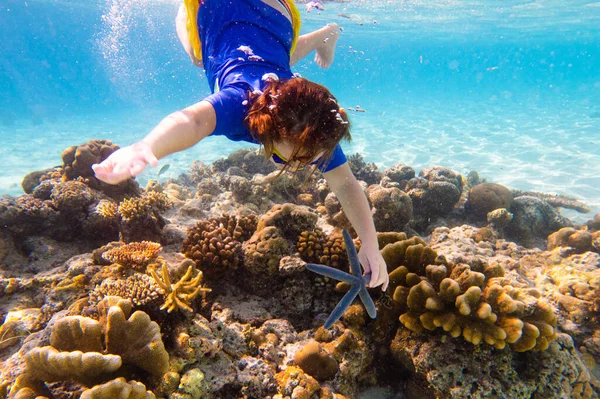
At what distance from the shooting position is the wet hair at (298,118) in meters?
2.16

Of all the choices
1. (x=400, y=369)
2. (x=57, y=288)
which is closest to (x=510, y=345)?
(x=400, y=369)

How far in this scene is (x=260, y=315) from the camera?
380 centimetres

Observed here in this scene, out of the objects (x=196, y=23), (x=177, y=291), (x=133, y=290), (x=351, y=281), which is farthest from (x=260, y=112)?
(x=196, y=23)

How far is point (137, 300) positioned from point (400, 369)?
3.08 metres

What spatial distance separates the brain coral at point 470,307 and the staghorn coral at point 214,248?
2.12 meters

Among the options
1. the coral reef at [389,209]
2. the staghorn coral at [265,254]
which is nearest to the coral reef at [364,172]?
the coral reef at [389,209]

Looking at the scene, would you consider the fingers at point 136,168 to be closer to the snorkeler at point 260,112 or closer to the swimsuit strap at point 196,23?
the snorkeler at point 260,112

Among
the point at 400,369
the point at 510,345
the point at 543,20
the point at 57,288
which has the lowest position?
the point at 400,369

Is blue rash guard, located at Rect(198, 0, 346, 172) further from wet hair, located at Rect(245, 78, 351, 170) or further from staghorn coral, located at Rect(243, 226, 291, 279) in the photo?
staghorn coral, located at Rect(243, 226, 291, 279)

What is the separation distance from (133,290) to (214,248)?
3.91 ft

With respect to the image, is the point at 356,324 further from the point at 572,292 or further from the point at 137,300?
the point at 572,292

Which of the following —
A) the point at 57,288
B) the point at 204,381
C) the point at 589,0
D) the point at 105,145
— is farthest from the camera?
the point at 589,0

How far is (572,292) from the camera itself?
15.9 ft

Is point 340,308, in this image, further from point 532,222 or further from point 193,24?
point 532,222
